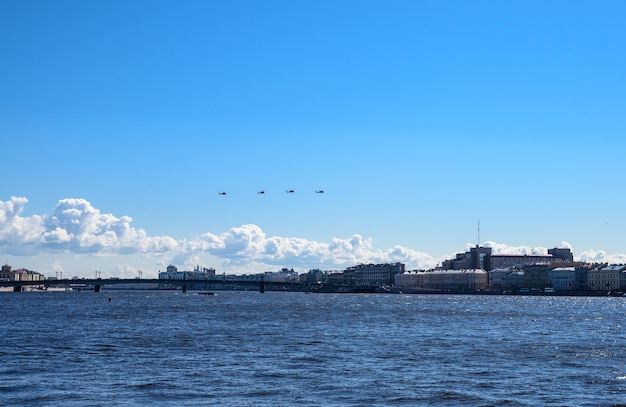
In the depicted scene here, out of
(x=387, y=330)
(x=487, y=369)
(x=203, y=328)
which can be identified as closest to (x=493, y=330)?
(x=387, y=330)

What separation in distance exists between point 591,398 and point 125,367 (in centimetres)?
1875

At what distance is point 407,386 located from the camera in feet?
103

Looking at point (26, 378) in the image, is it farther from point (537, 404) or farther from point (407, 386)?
point (537, 404)

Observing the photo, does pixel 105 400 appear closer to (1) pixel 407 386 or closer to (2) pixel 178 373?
(2) pixel 178 373

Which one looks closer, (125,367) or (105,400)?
(105,400)

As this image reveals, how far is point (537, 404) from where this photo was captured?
27.5 meters

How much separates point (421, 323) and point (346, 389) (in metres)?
43.7

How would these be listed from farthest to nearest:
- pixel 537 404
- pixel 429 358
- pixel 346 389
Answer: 1. pixel 429 358
2. pixel 346 389
3. pixel 537 404

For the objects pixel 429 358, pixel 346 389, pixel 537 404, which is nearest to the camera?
pixel 537 404

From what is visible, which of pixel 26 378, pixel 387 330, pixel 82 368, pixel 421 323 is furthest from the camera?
pixel 421 323

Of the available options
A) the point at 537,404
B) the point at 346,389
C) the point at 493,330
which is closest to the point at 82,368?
the point at 346,389

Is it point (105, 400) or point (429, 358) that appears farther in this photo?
point (429, 358)

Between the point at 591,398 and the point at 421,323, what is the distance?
44476 mm

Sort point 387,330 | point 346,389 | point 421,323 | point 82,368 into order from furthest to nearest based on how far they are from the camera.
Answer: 1. point 421,323
2. point 387,330
3. point 82,368
4. point 346,389
